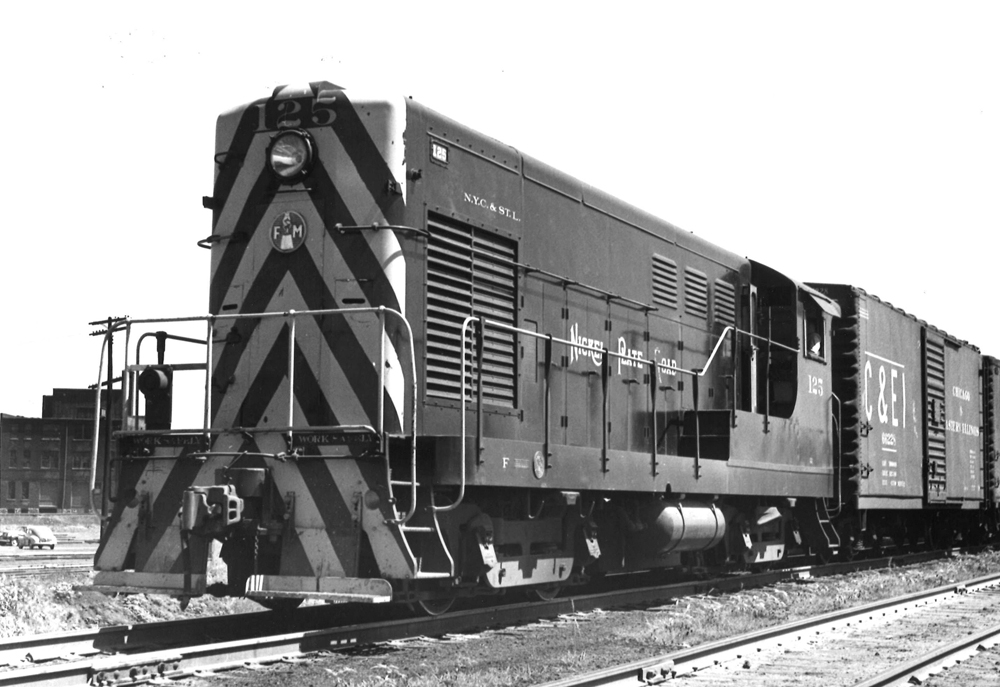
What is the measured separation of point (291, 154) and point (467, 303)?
1.79m

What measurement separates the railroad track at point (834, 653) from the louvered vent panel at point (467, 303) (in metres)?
2.70

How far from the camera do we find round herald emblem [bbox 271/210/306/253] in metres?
8.63

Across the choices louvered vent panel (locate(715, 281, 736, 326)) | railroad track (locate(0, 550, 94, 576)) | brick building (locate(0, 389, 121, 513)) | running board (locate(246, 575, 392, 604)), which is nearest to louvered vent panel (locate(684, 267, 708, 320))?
louvered vent panel (locate(715, 281, 736, 326))

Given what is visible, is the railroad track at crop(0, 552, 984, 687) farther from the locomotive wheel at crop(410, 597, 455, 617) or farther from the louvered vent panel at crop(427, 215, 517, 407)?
the louvered vent panel at crop(427, 215, 517, 407)

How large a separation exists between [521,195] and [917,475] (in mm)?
10543

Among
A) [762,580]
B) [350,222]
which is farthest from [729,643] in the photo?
[762,580]

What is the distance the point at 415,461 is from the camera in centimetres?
767

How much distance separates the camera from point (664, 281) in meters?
12.2

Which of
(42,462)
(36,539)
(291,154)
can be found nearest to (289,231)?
(291,154)

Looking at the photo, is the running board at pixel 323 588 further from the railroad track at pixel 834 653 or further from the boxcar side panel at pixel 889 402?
the boxcar side panel at pixel 889 402

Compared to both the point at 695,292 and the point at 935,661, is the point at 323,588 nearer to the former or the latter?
the point at 935,661

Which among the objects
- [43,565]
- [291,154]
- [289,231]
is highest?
[291,154]

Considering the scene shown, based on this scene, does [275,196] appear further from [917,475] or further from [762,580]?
[917,475]

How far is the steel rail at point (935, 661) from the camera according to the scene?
263 inches
